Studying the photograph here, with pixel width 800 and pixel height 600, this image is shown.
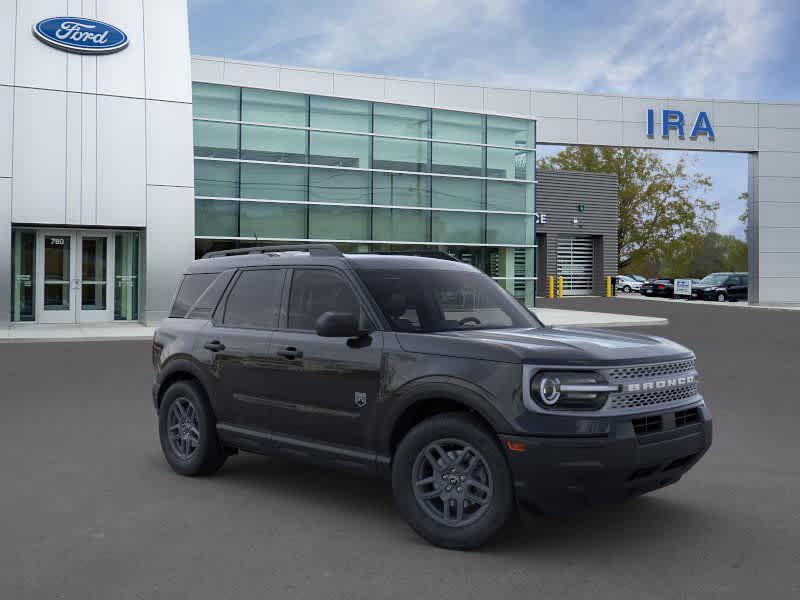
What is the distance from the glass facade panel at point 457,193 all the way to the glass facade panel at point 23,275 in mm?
13728

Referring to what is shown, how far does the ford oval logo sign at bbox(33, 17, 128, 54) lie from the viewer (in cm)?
2494

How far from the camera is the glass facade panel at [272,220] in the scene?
29.2 m

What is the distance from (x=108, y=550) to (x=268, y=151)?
25515 mm

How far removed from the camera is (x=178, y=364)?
7.32m

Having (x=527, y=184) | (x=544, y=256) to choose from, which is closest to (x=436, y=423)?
(x=527, y=184)

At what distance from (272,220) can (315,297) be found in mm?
23621

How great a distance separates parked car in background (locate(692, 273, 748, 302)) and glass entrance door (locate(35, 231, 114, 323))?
36168 millimetres

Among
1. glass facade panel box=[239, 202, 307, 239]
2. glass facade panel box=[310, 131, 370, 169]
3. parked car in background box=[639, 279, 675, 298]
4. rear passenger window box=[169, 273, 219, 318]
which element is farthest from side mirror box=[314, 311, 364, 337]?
parked car in background box=[639, 279, 675, 298]

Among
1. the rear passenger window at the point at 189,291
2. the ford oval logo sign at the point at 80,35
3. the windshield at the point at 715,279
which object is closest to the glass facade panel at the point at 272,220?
A: the ford oval logo sign at the point at 80,35

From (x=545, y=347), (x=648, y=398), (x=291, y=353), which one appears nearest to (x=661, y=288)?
(x=291, y=353)

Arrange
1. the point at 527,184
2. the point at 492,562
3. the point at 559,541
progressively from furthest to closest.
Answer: the point at 527,184
the point at 559,541
the point at 492,562

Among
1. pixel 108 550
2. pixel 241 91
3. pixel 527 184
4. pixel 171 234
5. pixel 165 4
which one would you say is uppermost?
pixel 165 4

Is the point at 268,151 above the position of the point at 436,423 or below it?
above

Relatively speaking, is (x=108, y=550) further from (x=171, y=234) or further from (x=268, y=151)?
(x=268, y=151)
